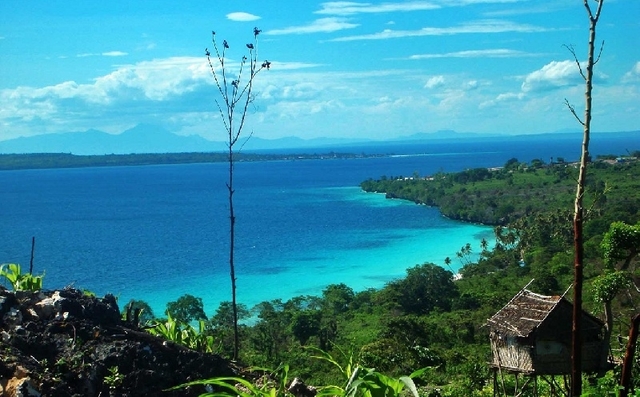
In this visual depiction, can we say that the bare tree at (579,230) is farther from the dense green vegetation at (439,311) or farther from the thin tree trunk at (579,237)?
the dense green vegetation at (439,311)

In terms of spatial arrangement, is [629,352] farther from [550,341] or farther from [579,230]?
[550,341]

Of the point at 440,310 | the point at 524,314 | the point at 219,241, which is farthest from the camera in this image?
the point at 219,241

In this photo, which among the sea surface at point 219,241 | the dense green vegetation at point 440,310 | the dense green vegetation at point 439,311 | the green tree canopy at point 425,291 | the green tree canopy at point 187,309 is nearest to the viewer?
the dense green vegetation at point 439,311

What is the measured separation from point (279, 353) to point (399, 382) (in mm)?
28107

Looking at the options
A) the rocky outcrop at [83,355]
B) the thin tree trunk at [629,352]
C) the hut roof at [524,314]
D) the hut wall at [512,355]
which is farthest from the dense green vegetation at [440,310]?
the thin tree trunk at [629,352]

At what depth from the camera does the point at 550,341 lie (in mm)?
10047

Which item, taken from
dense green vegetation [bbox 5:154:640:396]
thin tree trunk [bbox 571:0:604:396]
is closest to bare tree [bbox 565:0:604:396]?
thin tree trunk [bbox 571:0:604:396]

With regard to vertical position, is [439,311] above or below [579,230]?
below

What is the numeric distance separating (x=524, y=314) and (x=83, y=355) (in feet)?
23.4

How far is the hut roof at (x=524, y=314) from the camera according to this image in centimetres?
1015

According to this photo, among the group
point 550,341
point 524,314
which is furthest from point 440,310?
point 550,341

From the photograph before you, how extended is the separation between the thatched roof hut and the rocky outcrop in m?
5.45

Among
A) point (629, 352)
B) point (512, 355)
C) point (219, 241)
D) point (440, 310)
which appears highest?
point (629, 352)

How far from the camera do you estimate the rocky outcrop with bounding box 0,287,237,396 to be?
551cm
